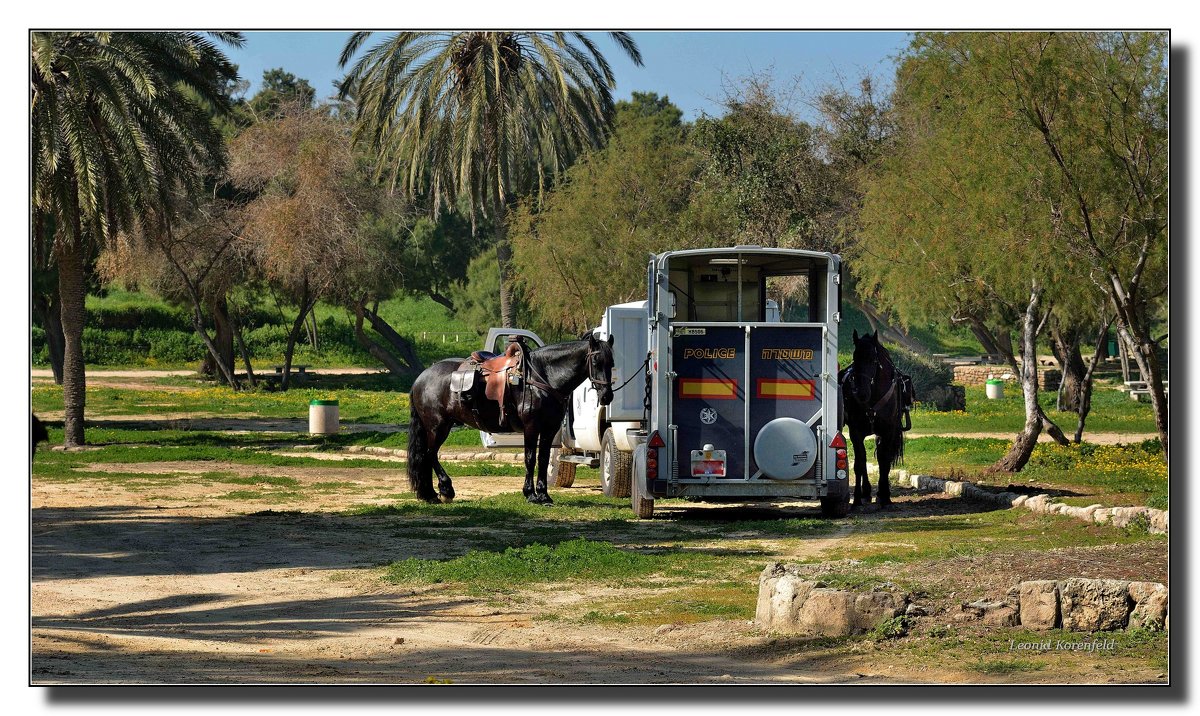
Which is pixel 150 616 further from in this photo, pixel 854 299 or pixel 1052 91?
pixel 854 299

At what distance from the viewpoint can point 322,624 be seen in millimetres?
11148

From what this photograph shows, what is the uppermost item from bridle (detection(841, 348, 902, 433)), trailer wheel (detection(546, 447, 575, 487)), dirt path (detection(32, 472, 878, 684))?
bridle (detection(841, 348, 902, 433))

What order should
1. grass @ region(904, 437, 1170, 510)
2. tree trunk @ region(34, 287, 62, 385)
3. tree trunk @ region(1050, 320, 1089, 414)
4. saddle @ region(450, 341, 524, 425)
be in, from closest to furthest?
grass @ region(904, 437, 1170, 510), saddle @ region(450, 341, 524, 425), tree trunk @ region(1050, 320, 1089, 414), tree trunk @ region(34, 287, 62, 385)

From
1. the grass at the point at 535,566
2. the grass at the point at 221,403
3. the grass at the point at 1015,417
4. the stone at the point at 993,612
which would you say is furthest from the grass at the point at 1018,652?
the grass at the point at 221,403

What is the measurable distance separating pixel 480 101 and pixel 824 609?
25853mm

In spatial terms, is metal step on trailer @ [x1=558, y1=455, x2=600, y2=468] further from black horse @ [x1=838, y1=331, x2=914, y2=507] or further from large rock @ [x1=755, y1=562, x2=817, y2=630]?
large rock @ [x1=755, y1=562, x2=817, y2=630]

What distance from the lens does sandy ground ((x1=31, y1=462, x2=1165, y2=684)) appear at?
30.3 feet

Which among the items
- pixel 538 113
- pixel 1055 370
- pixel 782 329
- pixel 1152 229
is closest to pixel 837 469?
pixel 782 329

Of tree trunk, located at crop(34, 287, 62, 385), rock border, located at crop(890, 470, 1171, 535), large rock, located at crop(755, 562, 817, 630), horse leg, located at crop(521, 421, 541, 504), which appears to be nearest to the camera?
large rock, located at crop(755, 562, 817, 630)

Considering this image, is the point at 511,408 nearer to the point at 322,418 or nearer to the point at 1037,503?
the point at 1037,503

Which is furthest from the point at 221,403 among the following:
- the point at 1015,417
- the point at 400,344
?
the point at 1015,417

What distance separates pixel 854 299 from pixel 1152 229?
32274mm

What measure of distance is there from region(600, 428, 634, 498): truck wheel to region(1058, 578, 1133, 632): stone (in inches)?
386

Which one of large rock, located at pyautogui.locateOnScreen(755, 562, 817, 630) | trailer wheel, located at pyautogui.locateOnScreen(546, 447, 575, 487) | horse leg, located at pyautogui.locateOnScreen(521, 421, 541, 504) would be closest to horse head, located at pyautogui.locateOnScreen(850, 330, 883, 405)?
horse leg, located at pyautogui.locateOnScreen(521, 421, 541, 504)
